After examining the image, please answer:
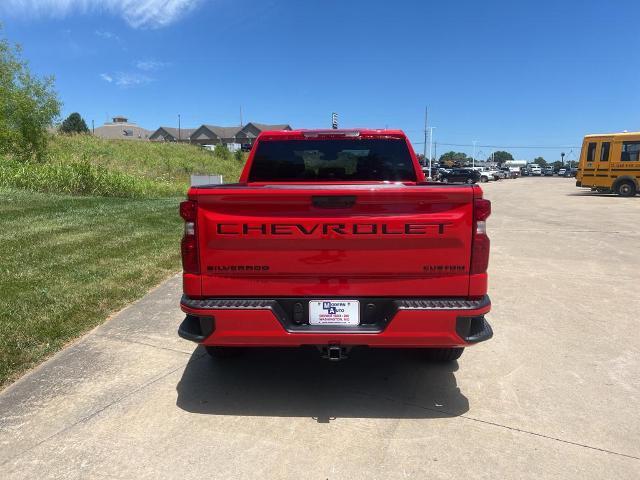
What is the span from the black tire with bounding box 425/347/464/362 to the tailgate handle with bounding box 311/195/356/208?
1755 millimetres

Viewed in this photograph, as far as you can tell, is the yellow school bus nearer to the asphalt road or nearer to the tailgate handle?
the asphalt road

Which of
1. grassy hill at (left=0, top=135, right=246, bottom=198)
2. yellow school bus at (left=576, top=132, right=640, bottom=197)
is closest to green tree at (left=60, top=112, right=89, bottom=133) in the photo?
grassy hill at (left=0, top=135, right=246, bottom=198)

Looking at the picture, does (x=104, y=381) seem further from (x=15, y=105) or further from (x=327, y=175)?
(x=15, y=105)

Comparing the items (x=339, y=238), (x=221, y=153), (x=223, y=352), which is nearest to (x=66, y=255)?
(x=223, y=352)

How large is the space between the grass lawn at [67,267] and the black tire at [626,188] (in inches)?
857

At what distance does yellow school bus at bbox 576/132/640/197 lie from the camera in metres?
23.6

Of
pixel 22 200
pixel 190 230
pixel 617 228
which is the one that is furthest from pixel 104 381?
pixel 617 228

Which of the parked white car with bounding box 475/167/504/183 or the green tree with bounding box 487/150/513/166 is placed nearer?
the parked white car with bounding box 475/167/504/183

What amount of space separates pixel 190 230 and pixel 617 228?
43.5 feet

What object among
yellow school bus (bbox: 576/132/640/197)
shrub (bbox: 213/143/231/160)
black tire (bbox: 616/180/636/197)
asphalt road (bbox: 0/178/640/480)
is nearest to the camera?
asphalt road (bbox: 0/178/640/480)

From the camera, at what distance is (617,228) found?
1330 centimetres

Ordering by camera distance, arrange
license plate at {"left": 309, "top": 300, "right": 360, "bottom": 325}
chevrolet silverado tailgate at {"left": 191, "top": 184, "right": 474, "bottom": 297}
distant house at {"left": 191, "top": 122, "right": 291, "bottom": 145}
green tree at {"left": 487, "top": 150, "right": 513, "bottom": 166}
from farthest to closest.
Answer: green tree at {"left": 487, "top": 150, "right": 513, "bottom": 166}, distant house at {"left": 191, "top": 122, "right": 291, "bottom": 145}, license plate at {"left": 309, "top": 300, "right": 360, "bottom": 325}, chevrolet silverado tailgate at {"left": 191, "top": 184, "right": 474, "bottom": 297}

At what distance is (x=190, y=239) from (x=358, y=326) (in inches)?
48.8

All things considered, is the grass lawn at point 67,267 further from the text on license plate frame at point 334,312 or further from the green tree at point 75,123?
the green tree at point 75,123
